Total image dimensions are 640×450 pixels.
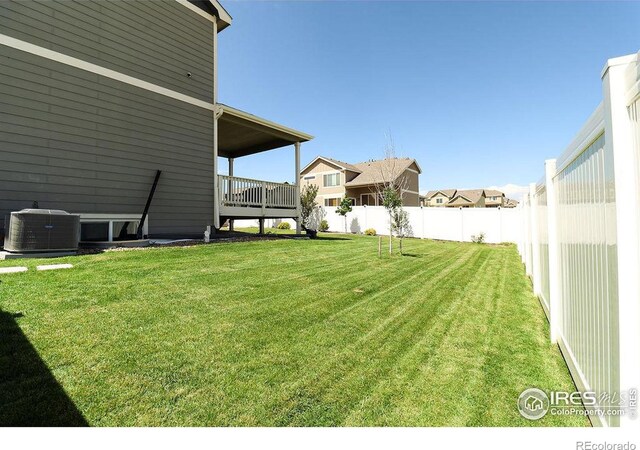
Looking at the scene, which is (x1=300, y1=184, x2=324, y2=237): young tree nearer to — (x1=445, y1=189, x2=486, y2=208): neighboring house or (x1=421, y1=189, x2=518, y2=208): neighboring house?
(x1=421, y1=189, x2=518, y2=208): neighboring house

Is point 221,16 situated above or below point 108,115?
above

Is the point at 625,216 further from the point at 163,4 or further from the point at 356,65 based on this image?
the point at 356,65

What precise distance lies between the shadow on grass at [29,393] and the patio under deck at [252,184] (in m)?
7.58

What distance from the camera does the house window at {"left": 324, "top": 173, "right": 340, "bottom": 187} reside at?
1102 inches

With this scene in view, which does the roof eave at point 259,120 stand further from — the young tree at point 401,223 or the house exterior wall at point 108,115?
the young tree at point 401,223

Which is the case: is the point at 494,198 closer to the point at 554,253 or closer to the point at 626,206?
the point at 554,253

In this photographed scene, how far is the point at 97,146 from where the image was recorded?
23.5 feet

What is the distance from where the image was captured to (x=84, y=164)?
6961 mm

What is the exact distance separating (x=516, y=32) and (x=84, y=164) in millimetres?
11989

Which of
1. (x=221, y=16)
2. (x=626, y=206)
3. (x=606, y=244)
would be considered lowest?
(x=606, y=244)

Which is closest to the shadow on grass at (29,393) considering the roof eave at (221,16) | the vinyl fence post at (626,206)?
the vinyl fence post at (626,206)

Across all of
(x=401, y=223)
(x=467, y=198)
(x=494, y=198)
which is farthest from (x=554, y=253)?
(x=494, y=198)

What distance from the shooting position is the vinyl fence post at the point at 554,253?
293cm

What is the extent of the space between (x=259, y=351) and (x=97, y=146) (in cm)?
758
